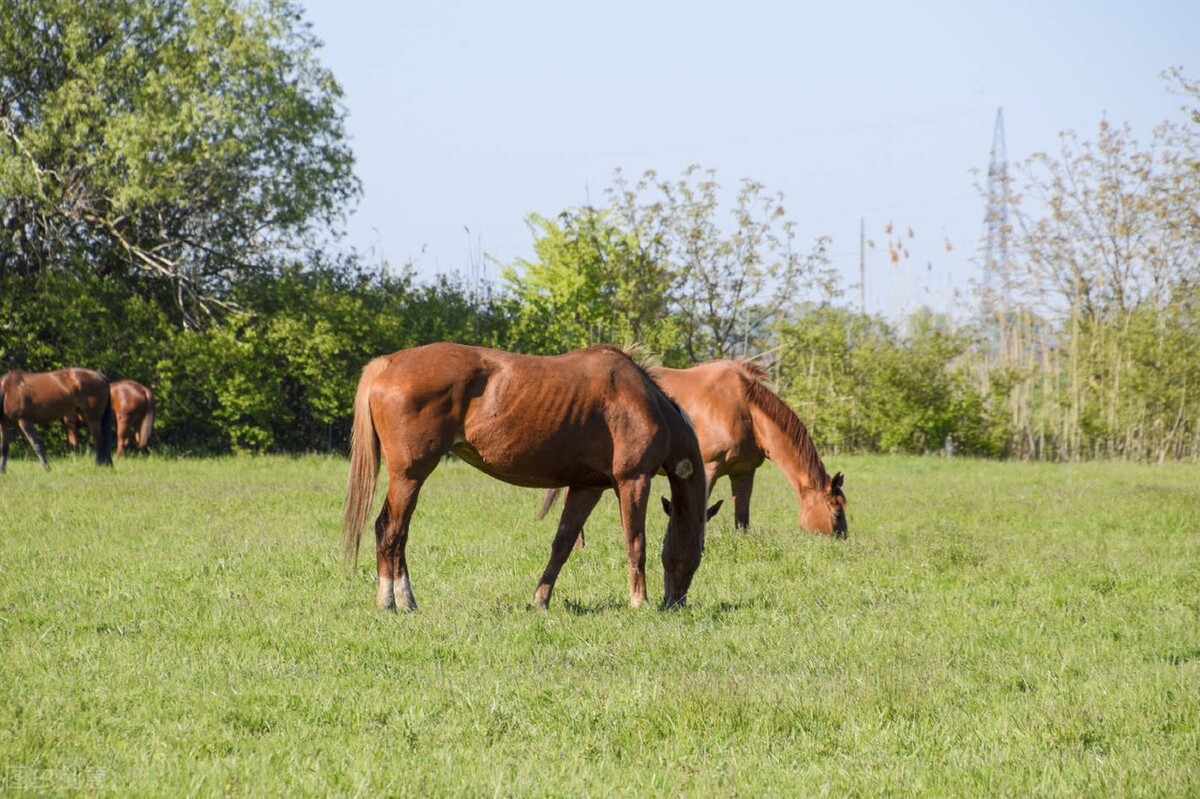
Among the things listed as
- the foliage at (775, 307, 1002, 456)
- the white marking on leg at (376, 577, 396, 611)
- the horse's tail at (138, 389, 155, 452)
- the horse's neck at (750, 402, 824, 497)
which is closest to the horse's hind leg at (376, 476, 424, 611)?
the white marking on leg at (376, 577, 396, 611)

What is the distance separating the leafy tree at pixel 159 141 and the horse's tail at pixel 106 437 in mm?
3209

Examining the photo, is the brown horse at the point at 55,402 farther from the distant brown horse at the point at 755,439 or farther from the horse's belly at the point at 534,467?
the horse's belly at the point at 534,467

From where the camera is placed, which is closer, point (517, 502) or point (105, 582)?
point (105, 582)

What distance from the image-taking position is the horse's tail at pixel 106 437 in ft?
59.9

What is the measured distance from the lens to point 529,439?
7777mm

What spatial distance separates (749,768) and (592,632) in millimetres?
2413

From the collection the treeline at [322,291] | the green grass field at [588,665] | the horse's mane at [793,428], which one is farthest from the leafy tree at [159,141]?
the horse's mane at [793,428]

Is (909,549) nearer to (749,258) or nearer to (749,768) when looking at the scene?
(749,768)

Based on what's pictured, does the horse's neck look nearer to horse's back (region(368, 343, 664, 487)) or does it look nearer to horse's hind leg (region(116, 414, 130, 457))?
horse's back (region(368, 343, 664, 487))

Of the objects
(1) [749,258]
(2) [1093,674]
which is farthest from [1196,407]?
(2) [1093,674]

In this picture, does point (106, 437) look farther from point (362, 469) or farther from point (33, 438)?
point (362, 469)

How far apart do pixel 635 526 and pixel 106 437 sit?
1313 cm

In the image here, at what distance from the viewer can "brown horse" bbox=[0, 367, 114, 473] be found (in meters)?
18.0

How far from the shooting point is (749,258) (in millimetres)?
27328
